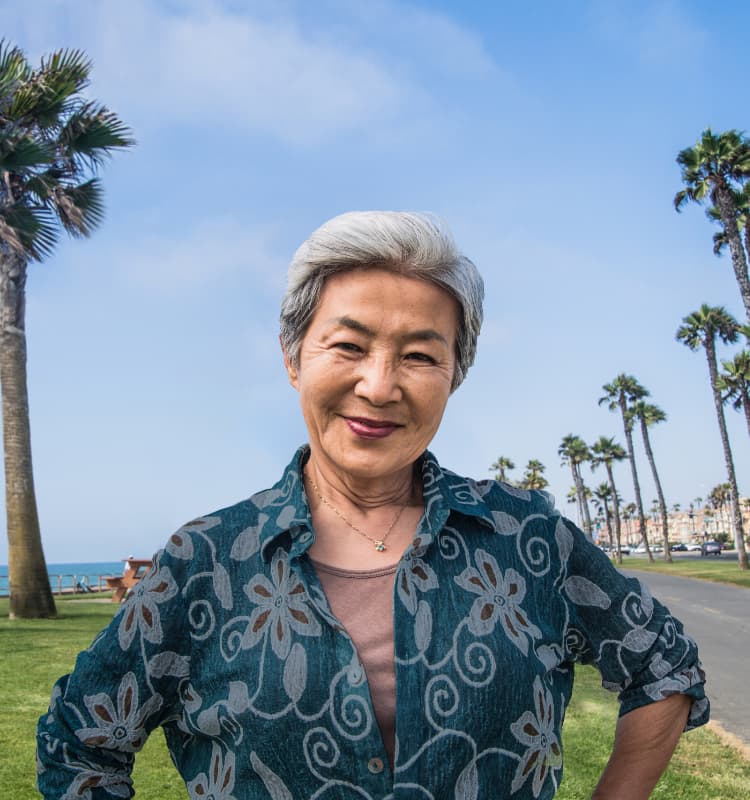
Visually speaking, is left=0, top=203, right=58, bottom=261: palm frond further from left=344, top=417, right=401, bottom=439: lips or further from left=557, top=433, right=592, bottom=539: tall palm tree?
left=557, top=433, right=592, bottom=539: tall palm tree

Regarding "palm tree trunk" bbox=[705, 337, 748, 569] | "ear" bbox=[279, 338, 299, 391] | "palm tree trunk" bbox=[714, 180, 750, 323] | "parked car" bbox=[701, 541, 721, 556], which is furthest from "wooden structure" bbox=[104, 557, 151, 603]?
"parked car" bbox=[701, 541, 721, 556]

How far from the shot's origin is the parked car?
2846 inches

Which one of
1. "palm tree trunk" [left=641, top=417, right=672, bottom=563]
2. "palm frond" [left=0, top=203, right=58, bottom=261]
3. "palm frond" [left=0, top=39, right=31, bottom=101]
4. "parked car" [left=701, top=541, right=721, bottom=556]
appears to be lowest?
"parked car" [left=701, top=541, right=721, bottom=556]

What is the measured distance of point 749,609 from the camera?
17.0m

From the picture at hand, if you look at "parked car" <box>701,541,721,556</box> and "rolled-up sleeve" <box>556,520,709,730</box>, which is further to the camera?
"parked car" <box>701,541,721,556</box>

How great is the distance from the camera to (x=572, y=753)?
5504mm

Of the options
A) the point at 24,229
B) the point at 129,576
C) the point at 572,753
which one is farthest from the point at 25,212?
the point at 572,753

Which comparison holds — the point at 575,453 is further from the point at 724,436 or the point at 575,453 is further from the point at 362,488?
the point at 362,488

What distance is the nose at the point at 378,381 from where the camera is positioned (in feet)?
5.52

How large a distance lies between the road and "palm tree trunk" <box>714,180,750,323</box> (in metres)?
10.2

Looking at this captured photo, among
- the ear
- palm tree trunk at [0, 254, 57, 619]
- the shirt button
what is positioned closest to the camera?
A: the shirt button

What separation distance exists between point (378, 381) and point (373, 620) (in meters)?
0.48

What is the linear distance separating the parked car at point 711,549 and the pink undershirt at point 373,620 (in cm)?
7646

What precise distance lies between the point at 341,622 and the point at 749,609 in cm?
1781
